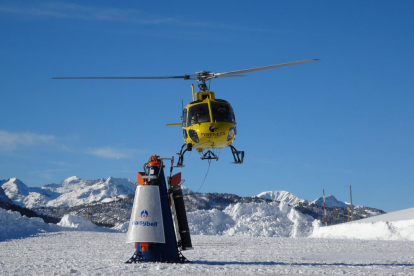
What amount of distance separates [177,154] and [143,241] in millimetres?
5251

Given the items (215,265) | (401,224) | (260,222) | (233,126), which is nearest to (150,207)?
(215,265)

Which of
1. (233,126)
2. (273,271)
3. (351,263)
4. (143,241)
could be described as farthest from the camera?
(233,126)

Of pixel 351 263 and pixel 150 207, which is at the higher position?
pixel 150 207

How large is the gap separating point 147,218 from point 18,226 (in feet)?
72.0

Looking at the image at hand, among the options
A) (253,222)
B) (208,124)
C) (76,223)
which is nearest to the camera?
(208,124)

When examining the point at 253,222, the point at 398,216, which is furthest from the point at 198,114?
the point at 253,222

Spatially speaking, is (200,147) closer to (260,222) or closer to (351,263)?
(351,263)

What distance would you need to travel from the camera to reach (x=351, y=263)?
42.2 ft

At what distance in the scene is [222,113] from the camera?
1669 cm

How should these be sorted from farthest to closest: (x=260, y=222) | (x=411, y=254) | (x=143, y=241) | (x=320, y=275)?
(x=260, y=222), (x=411, y=254), (x=143, y=241), (x=320, y=275)

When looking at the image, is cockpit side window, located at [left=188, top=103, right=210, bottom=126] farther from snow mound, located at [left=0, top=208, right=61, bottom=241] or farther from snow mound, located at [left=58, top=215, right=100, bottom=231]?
snow mound, located at [left=58, top=215, right=100, bottom=231]

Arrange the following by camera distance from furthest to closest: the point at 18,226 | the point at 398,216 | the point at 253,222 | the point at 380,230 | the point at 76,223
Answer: the point at 253,222
the point at 76,223
the point at 398,216
the point at 18,226
the point at 380,230

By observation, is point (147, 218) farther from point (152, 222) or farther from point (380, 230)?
point (380, 230)

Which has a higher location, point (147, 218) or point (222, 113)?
point (222, 113)
